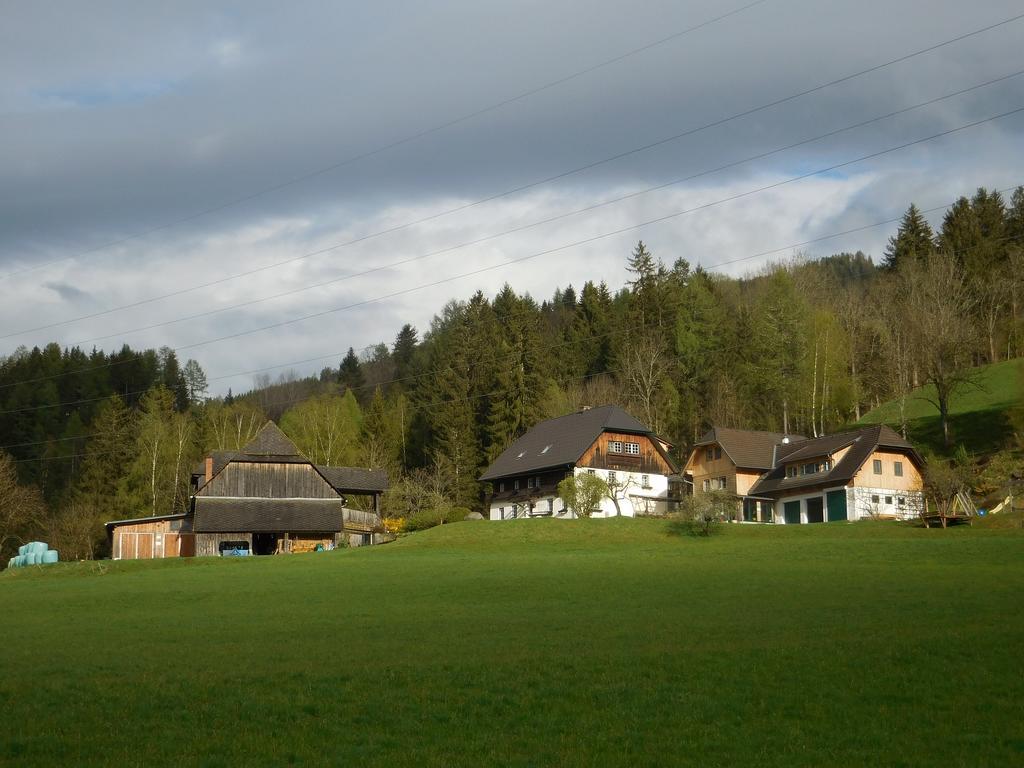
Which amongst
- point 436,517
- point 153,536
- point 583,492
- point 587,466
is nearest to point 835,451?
point 587,466

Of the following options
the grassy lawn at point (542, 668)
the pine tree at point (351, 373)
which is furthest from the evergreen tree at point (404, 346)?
the grassy lawn at point (542, 668)

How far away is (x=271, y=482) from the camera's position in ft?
233

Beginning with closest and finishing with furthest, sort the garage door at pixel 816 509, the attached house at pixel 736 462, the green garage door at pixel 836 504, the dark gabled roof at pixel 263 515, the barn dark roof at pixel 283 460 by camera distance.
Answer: the dark gabled roof at pixel 263 515, the green garage door at pixel 836 504, the barn dark roof at pixel 283 460, the garage door at pixel 816 509, the attached house at pixel 736 462

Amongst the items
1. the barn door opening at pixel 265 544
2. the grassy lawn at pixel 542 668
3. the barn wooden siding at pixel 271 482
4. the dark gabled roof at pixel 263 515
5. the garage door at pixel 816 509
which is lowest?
the grassy lawn at pixel 542 668

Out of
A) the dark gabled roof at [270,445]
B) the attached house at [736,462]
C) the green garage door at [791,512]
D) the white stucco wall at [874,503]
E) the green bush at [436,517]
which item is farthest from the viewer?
the attached house at [736,462]

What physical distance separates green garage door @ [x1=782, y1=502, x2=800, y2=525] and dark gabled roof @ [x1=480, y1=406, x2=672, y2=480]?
34.3 feet

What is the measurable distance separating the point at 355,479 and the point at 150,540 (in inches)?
585

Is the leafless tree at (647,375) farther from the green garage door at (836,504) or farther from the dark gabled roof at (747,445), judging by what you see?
the green garage door at (836,504)

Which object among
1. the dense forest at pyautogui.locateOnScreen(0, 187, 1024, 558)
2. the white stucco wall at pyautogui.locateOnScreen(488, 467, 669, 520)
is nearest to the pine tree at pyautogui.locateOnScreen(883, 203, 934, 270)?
the dense forest at pyautogui.locateOnScreen(0, 187, 1024, 558)

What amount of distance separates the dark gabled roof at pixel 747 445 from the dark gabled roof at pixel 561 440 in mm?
4675

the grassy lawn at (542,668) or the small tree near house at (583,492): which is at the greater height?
the small tree near house at (583,492)

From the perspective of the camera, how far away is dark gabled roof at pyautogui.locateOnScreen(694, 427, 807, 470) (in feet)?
255

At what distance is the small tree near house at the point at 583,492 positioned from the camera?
2677 inches

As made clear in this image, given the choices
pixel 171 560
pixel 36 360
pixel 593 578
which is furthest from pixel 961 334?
pixel 36 360
